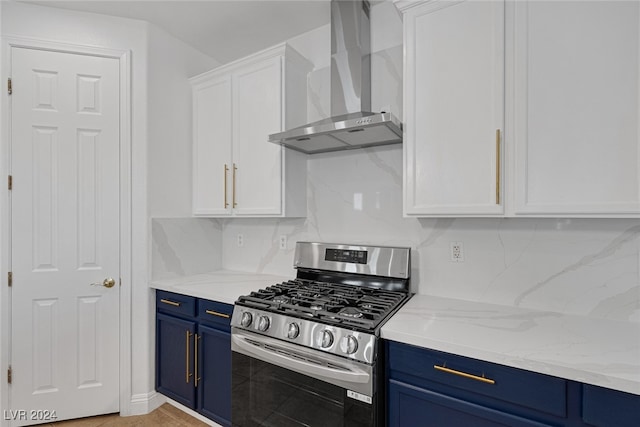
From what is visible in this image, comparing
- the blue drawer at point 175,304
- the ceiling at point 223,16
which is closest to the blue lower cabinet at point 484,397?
the blue drawer at point 175,304

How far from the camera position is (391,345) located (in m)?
1.39

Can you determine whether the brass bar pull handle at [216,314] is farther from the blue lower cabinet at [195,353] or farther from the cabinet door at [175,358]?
the cabinet door at [175,358]

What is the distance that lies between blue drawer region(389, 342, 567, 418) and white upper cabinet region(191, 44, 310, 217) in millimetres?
1217

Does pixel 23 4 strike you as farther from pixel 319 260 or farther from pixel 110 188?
pixel 319 260

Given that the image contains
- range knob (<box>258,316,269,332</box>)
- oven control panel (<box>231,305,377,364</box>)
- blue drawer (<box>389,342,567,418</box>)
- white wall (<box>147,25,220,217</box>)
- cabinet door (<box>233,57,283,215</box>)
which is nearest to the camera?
blue drawer (<box>389,342,567,418</box>)

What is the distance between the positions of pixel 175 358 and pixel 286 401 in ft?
3.40

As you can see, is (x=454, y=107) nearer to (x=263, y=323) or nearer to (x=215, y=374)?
(x=263, y=323)

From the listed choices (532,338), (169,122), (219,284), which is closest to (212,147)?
(169,122)

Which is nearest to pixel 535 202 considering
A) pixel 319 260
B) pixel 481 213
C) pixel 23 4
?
pixel 481 213

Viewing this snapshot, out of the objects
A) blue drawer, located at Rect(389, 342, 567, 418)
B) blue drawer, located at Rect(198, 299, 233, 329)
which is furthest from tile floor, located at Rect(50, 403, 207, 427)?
blue drawer, located at Rect(389, 342, 567, 418)

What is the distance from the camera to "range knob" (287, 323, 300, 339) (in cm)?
155

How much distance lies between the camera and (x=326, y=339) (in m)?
Answer: 1.46

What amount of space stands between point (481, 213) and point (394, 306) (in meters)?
0.61

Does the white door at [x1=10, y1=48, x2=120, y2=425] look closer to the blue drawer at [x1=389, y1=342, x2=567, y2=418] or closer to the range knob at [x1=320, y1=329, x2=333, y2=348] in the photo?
the range knob at [x1=320, y1=329, x2=333, y2=348]
